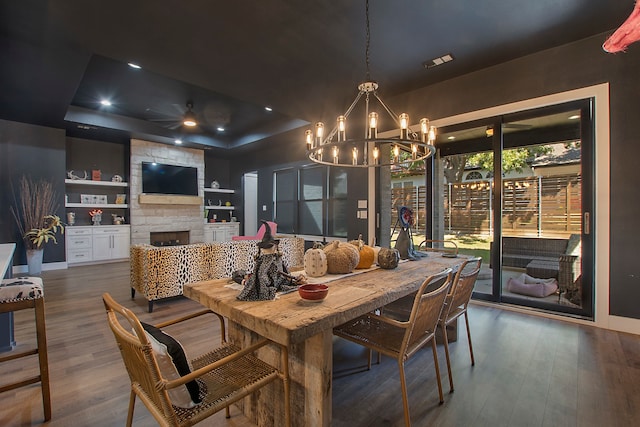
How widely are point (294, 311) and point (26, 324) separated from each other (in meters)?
3.45

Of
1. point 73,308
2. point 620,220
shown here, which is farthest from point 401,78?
point 73,308

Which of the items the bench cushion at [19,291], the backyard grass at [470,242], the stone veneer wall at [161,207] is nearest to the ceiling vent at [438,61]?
the backyard grass at [470,242]

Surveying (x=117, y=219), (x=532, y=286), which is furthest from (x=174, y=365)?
(x=117, y=219)

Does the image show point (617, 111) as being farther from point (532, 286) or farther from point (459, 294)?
point (459, 294)

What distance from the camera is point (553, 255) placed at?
4.00 m

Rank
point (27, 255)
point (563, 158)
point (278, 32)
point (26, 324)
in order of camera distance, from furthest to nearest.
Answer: point (27, 255)
point (563, 158)
point (26, 324)
point (278, 32)

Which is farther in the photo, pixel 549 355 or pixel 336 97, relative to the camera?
pixel 336 97

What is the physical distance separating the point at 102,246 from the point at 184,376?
22.3 feet

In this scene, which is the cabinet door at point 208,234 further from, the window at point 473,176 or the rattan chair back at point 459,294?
the rattan chair back at point 459,294

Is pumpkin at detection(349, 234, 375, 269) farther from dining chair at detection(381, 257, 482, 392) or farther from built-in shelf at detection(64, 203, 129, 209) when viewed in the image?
built-in shelf at detection(64, 203, 129, 209)

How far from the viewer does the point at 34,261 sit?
5.21 m

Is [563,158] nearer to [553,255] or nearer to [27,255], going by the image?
[553,255]

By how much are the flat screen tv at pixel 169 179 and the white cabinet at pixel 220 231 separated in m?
1.13

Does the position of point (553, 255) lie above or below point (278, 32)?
below
